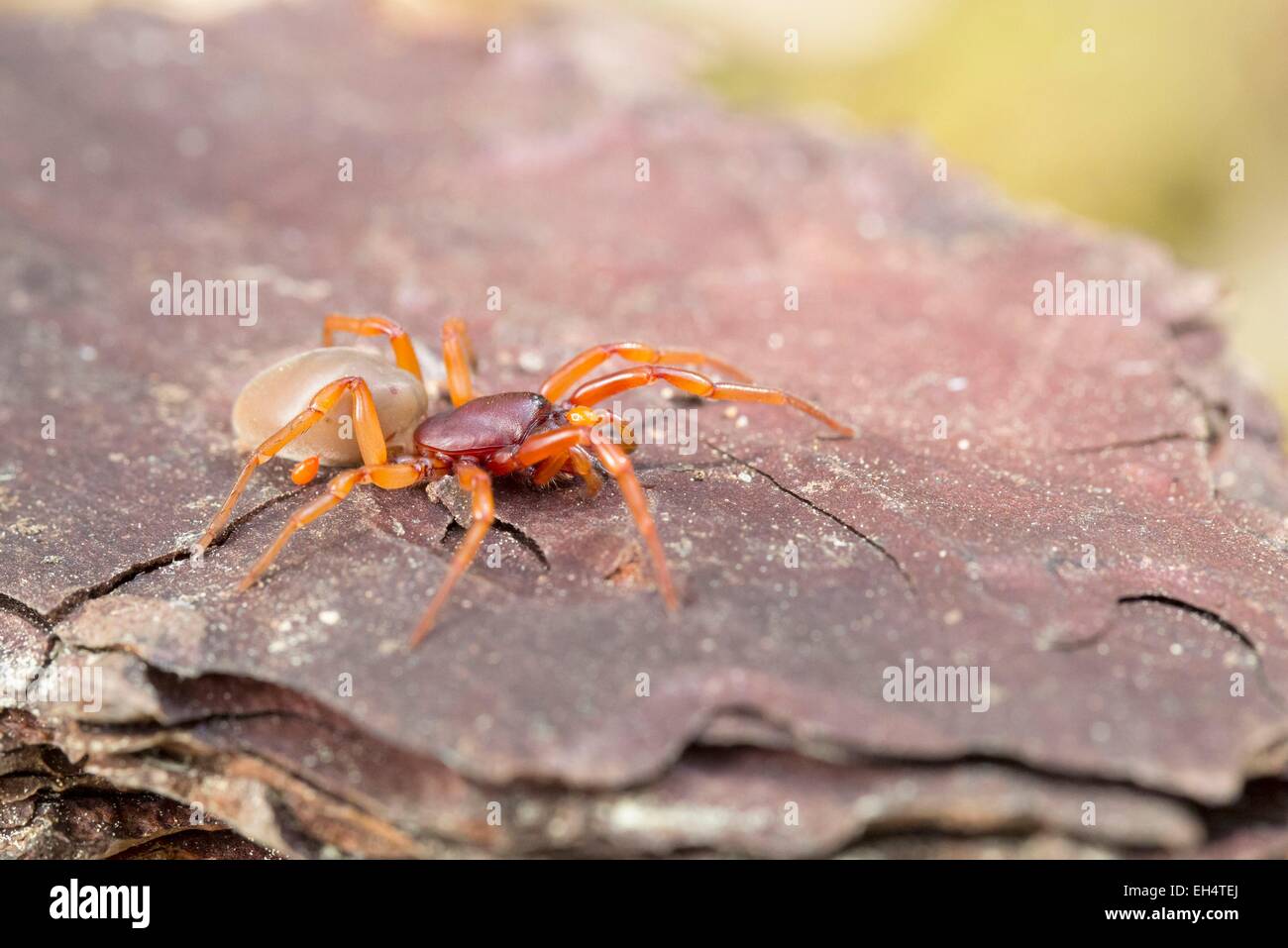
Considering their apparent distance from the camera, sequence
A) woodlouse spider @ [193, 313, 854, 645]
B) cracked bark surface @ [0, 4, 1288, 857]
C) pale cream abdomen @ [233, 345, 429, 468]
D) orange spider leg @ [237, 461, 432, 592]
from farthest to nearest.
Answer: pale cream abdomen @ [233, 345, 429, 468] < woodlouse spider @ [193, 313, 854, 645] < orange spider leg @ [237, 461, 432, 592] < cracked bark surface @ [0, 4, 1288, 857]

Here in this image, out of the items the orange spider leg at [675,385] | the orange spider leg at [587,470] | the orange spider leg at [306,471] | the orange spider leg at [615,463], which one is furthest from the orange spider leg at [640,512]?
the orange spider leg at [306,471]

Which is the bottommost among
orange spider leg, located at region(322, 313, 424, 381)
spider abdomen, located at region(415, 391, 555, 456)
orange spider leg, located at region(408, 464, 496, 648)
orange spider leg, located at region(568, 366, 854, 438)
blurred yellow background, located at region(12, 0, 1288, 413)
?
orange spider leg, located at region(408, 464, 496, 648)

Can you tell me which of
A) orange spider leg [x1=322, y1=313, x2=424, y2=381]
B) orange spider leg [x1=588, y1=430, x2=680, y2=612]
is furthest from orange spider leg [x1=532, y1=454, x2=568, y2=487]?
orange spider leg [x1=322, y1=313, x2=424, y2=381]

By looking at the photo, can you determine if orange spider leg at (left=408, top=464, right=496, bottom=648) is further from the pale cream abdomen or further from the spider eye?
the pale cream abdomen

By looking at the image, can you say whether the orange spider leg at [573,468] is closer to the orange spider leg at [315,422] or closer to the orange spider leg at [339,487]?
the orange spider leg at [339,487]

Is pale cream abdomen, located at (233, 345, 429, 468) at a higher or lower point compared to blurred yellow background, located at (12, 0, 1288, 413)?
lower
